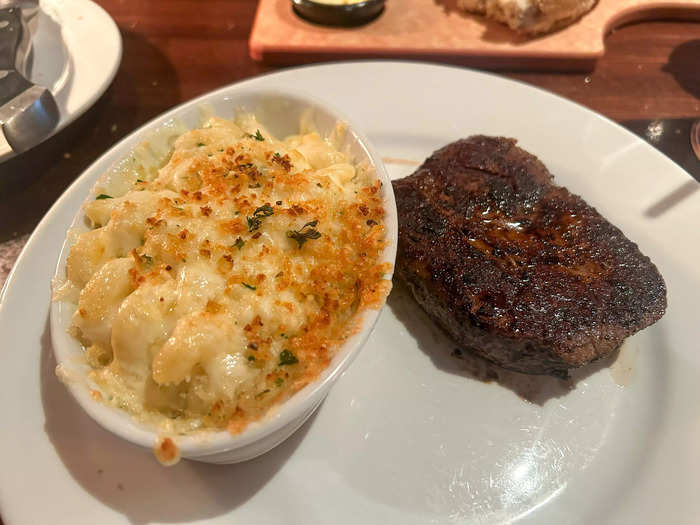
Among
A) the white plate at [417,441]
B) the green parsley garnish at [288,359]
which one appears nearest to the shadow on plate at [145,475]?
the white plate at [417,441]

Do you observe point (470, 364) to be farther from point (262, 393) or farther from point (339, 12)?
point (339, 12)

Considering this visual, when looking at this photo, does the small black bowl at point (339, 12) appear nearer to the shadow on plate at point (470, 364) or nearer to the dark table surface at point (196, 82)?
the dark table surface at point (196, 82)

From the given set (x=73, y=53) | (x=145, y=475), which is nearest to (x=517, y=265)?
(x=145, y=475)

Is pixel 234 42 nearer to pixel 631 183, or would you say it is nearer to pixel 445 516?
pixel 631 183

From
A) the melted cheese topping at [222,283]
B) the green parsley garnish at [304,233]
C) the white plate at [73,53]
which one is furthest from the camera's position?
the white plate at [73,53]

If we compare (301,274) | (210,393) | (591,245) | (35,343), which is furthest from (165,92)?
(591,245)
